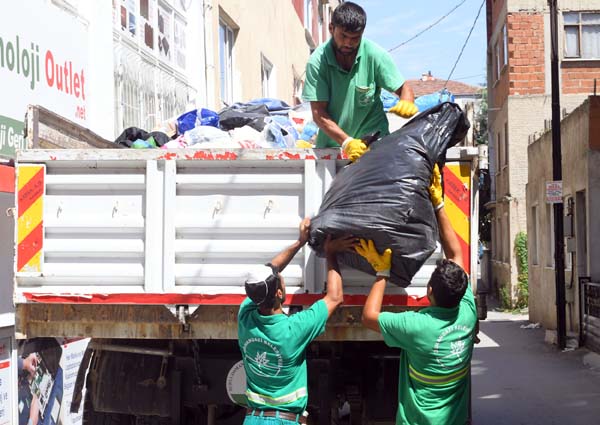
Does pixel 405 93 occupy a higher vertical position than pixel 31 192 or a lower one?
higher

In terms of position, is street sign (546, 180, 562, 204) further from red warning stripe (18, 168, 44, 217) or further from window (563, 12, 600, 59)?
red warning stripe (18, 168, 44, 217)

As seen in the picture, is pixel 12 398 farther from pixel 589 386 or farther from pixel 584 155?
pixel 584 155

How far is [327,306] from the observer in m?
4.69

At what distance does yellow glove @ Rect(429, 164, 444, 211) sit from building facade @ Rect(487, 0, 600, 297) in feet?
60.2

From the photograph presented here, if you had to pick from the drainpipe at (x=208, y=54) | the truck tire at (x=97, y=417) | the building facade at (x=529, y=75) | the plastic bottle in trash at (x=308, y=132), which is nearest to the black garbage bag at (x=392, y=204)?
the plastic bottle in trash at (x=308, y=132)

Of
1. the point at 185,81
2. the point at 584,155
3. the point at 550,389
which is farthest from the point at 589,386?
the point at 185,81

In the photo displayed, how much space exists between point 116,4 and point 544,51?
15947 millimetres

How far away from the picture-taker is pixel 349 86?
536 cm

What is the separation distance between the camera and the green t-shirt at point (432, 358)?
4.53 metres

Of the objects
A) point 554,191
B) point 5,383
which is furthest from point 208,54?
point 5,383

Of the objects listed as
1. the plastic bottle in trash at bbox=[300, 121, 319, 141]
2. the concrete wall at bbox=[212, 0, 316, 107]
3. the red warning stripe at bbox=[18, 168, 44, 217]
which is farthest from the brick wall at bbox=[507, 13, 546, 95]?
the red warning stripe at bbox=[18, 168, 44, 217]

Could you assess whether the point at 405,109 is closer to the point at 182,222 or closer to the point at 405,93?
the point at 405,93

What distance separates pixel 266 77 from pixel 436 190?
1499 cm

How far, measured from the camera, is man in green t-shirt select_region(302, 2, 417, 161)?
206 inches
